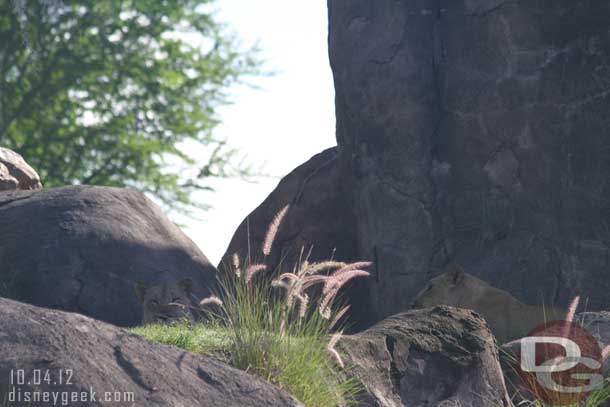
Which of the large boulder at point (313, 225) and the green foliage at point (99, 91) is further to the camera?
the green foliage at point (99, 91)

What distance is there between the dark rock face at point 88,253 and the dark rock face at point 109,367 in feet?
16.8

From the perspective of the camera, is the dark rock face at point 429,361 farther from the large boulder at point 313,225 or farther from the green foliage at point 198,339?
the large boulder at point 313,225

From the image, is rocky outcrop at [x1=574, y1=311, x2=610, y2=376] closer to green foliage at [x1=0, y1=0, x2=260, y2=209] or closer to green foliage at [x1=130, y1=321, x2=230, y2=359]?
green foliage at [x1=130, y1=321, x2=230, y2=359]

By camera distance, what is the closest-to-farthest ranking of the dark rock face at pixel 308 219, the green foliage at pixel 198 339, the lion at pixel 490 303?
the green foliage at pixel 198 339 → the lion at pixel 490 303 → the dark rock face at pixel 308 219

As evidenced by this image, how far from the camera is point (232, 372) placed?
16.4ft

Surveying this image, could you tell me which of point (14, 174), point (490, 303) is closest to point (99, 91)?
point (14, 174)

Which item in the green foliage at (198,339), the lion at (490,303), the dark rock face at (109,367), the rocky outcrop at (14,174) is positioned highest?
the rocky outcrop at (14,174)

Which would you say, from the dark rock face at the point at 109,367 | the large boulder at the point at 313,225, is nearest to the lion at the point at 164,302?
the large boulder at the point at 313,225

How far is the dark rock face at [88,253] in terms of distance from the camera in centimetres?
986

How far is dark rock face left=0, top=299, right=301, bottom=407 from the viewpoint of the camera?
14.1 ft

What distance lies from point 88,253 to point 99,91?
9401 mm

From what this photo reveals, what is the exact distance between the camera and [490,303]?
8.83 meters

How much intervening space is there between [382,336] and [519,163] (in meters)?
5.47

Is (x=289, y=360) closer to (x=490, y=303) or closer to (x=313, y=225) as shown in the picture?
(x=490, y=303)
